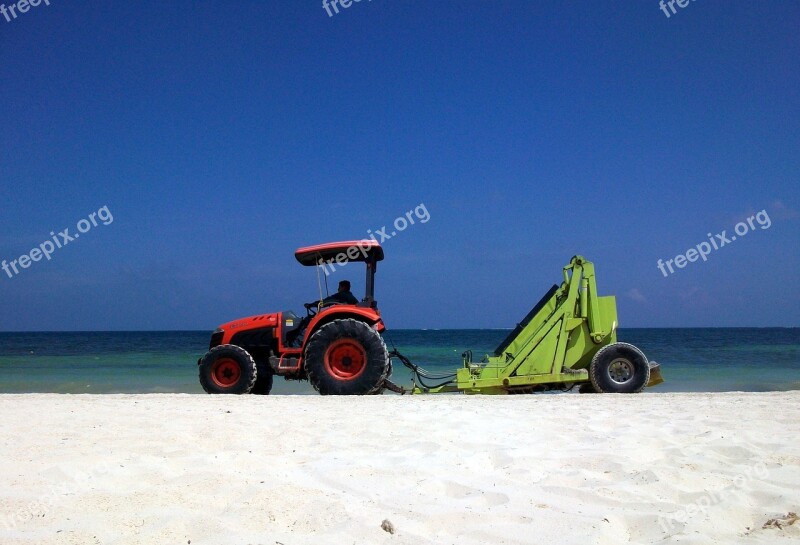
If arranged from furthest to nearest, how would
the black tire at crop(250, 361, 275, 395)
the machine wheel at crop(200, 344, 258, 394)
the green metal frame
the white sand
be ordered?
the black tire at crop(250, 361, 275, 395) < the machine wheel at crop(200, 344, 258, 394) < the green metal frame < the white sand

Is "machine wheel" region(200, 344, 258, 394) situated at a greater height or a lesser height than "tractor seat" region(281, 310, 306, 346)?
lesser

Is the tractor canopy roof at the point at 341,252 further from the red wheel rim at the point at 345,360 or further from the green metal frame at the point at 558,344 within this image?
the green metal frame at the point at 558,344

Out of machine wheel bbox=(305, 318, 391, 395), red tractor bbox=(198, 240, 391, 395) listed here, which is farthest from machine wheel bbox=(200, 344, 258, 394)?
machine wheel bbox=(305, 318, 391, 395)

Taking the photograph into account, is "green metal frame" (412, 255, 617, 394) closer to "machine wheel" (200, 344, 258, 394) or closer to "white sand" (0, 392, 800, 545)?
"white sand" (0, 392, 800, 545)

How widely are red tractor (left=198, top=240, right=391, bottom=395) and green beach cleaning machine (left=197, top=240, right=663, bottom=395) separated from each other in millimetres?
14

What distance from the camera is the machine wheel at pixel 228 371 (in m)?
9.08

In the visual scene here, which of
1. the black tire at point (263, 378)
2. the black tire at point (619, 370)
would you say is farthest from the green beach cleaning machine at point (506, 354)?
the black tire at point (263, 378)

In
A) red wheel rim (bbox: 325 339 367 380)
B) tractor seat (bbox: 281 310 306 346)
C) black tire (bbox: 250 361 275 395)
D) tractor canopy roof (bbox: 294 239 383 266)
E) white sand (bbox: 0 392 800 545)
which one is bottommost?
white sand (bbox: 0 392 800 545)

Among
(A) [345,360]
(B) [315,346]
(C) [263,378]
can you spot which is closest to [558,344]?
(A) [345,360]

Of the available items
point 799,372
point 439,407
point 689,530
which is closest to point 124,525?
point 689,530

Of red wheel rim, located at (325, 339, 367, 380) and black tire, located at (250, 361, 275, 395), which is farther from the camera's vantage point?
black tire, located at (250, 361, 275, 395)

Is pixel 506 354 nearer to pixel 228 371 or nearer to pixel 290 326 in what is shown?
pixel 290 326

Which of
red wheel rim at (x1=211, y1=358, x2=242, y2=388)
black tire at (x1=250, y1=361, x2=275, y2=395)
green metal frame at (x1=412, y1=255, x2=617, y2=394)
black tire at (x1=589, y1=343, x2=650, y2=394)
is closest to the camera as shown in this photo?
black tire at (x1=589, y1=343, x2=650, y2=394)

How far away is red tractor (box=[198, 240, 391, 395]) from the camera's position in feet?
28.1
